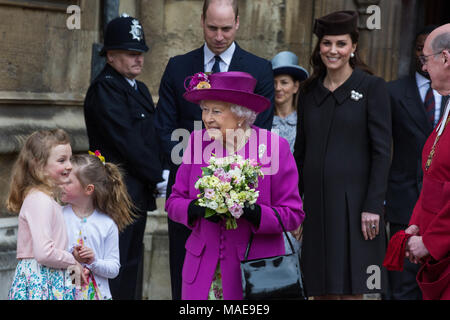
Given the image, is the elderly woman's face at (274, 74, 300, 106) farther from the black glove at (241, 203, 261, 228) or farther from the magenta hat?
the black glove at (241, 203, 261, 228)

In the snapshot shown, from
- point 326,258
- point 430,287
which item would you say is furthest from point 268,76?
point 430,287

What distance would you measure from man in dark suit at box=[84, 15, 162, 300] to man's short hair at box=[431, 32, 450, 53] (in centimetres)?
236

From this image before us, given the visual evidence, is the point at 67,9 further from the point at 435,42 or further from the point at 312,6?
the point at 435,42

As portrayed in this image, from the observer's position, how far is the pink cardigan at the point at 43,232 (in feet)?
14.3

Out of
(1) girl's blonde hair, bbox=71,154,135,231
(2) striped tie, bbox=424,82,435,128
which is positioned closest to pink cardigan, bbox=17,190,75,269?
(1) girl's blonde hair, bbox=71,154,135,231

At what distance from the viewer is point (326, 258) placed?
5793mm

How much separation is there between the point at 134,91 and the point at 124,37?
39 cm

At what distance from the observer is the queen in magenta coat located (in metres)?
4.62

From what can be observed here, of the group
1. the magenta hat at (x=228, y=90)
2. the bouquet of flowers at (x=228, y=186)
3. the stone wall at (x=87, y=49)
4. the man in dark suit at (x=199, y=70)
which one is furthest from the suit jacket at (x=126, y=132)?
the bouquet of flowers at (x=228, y=186)

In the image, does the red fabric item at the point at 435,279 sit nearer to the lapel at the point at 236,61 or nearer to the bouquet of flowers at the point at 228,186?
the bouquet of flowers at the point at 228,186

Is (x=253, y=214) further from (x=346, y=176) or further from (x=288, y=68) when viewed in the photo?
(x=288, y=68)

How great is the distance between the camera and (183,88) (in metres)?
5.78

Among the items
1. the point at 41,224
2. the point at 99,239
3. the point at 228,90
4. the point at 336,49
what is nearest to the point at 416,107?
the point at 336,49

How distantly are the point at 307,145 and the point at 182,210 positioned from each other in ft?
5.03
